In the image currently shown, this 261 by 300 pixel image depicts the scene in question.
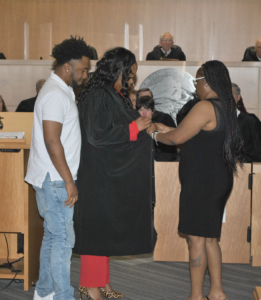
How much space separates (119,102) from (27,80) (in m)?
3.94

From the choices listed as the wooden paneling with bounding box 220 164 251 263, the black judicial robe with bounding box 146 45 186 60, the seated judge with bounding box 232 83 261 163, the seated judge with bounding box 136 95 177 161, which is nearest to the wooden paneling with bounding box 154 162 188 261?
the wooden paneling with bounding box 220 164 251 263

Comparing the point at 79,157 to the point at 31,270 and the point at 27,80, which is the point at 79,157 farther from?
the point at 27,80

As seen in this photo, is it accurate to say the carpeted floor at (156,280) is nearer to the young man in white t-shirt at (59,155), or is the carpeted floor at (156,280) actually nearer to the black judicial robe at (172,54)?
the young man in white t-shirt at (59,155)

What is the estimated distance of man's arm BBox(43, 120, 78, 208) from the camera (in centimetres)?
191

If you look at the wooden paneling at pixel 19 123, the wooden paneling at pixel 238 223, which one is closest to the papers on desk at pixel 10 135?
the wooden paneling at pixel 19 123

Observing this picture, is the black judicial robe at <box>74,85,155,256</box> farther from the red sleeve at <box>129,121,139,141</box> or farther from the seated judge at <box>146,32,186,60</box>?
the seated judge at <box>146,32,186,60</box>

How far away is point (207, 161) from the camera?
2.22m

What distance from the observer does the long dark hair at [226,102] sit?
7.11 ft

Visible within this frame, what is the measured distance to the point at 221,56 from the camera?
8.51 m

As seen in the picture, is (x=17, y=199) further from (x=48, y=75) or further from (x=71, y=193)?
(x=48, y=75)

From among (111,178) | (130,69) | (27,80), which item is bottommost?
(111,178)

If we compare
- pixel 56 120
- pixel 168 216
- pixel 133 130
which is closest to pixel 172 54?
pixel 168 216

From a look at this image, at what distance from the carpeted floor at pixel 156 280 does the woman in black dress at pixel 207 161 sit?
37 centimetres

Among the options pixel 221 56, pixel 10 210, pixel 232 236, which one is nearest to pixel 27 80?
pixel 10 210
